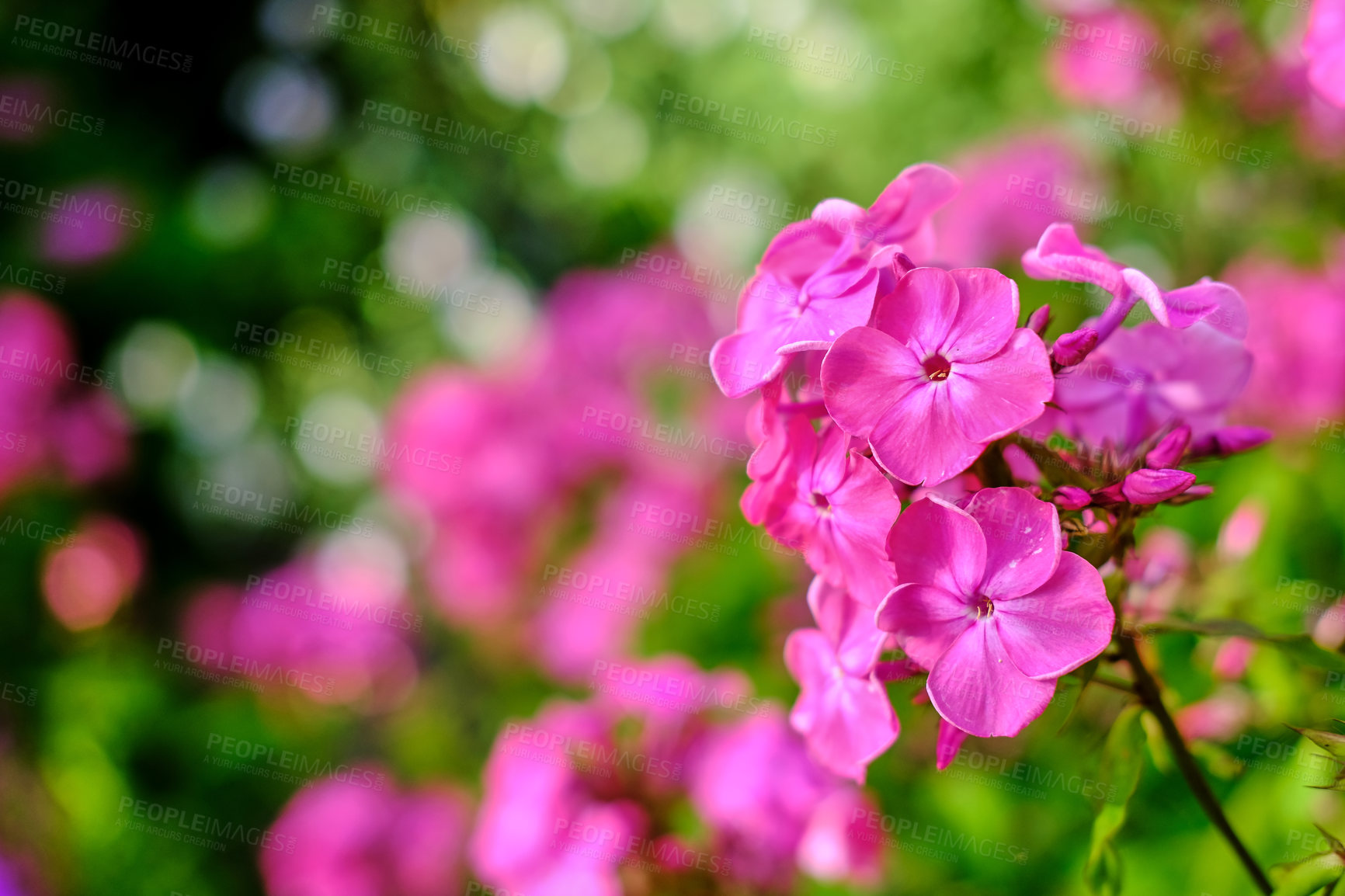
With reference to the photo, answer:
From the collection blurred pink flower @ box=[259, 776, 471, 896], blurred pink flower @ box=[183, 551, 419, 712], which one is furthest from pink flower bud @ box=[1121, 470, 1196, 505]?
blurred pink flower @ box=[183, 551, 419, 712]

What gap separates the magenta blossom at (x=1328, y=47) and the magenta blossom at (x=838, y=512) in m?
0.53

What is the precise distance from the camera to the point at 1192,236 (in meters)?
2.15

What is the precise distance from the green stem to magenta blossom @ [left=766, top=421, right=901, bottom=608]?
6.3 inches

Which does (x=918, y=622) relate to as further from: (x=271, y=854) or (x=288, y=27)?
(x=288, y=27)

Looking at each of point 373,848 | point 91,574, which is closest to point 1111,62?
point 373,848

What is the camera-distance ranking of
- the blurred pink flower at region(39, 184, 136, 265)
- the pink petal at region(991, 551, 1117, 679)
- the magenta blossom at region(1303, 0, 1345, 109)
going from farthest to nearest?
the blurred pink flower at region(39, 184, 136, 265), the magenta blossom at region(1303, 0, 1345, 109), the pink petal at region(991, 551, 1117, 679)

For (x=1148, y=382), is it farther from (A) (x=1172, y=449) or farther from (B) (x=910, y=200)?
(B) (x=910, y=200)

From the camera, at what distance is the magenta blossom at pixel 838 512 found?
1.91ft

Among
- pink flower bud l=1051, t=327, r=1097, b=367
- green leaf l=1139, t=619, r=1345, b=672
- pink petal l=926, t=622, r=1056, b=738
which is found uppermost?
pink flower bud l=1051, t=327, r=1097, b=367

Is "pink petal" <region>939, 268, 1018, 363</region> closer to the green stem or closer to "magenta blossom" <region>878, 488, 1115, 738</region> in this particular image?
"magenta blossom" <region>878, 488, 1115, 738</region>

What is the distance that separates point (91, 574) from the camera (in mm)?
3123

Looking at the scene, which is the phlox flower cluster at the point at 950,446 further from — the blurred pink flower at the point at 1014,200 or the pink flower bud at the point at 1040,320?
the blurred pink flower at the point at 1014,200

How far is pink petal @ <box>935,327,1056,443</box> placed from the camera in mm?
544

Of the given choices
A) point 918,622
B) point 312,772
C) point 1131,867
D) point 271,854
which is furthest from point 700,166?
point 918,622
